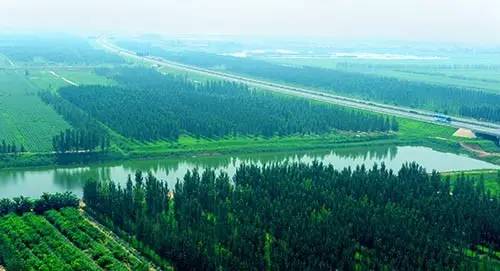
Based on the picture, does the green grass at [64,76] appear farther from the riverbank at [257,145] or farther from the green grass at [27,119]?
the riverbank at [257,145]

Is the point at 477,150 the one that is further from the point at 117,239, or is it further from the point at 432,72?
the point at 432,72

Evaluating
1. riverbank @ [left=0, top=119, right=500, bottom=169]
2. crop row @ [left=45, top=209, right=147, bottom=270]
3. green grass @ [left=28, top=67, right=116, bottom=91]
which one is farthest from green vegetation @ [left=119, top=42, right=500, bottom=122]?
crop row @ [left=45, top=209, right=147, bottom=270]

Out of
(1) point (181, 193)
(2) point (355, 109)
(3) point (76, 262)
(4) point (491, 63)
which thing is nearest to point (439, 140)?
(2) point (355, 109)

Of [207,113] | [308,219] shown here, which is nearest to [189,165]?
[207,113]

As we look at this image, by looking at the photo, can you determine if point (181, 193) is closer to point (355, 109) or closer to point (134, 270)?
point (134, 270)

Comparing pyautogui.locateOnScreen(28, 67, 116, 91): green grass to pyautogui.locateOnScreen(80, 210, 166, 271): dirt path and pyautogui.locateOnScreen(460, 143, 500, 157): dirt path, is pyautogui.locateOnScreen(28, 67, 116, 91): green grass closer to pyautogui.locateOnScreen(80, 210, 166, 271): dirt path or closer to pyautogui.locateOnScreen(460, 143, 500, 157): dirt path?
pyautogui.locateOnScreen(80, 210, 166, 271): dirt path

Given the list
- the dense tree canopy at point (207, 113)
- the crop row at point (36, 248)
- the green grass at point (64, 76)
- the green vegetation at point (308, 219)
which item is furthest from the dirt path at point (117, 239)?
the green grass at point (64, 76)
